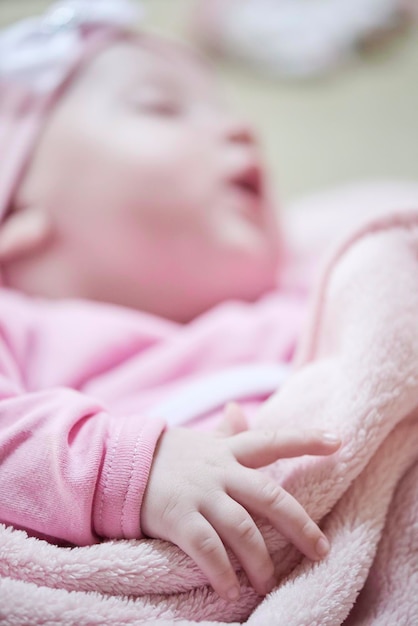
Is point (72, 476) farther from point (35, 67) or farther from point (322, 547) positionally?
point (35, 67)

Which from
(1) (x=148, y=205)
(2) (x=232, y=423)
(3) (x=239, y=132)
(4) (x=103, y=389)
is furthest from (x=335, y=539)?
(3) (x=239, y=132)

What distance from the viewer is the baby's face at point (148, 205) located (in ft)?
2.84

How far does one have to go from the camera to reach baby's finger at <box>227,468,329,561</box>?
0.46m

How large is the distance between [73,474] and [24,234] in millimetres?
480

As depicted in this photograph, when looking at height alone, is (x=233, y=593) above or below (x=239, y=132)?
below

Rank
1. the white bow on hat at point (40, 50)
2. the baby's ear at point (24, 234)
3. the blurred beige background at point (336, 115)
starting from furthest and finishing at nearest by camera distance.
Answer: the blurred beige background at point (336, 115), the white bow on hat at point (40, 50), the baby's ear at point (24, 234)

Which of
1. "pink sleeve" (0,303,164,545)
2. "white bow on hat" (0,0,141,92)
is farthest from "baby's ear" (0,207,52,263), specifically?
"pink sleeve" (0,303,164,545)

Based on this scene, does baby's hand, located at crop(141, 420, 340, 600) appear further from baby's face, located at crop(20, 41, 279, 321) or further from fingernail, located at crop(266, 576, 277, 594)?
baby's face, located at crop(20, 41, 279, 321)

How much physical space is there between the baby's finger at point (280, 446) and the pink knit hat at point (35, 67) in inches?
23.2

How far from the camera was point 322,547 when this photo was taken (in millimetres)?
471

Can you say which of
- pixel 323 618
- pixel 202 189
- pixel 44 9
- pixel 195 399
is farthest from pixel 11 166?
pixel 44 9

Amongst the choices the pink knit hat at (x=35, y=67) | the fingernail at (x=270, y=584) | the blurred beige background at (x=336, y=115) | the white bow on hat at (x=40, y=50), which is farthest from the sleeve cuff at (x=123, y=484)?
the blurred beige background at (x=336, y=115)

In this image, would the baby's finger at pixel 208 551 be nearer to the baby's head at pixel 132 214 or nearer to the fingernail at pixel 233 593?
the fingernail at pixel 233 593

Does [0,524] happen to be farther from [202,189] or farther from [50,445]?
[202,189]
